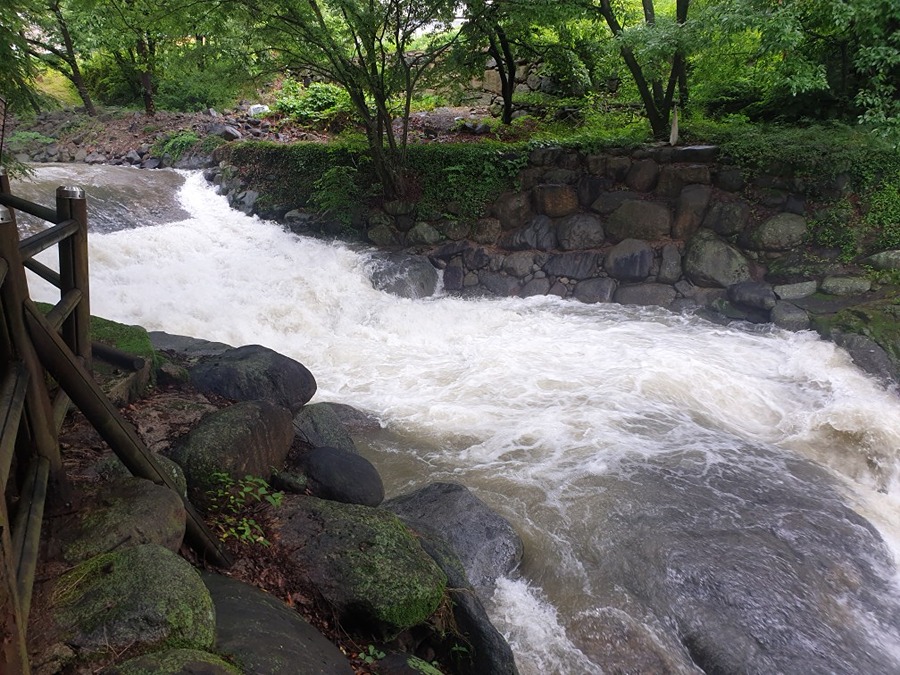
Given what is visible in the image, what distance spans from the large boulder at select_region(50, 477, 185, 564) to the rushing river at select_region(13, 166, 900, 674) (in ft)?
7.53

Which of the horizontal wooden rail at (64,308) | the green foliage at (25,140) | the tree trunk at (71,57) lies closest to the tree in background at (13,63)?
the horizontal wooden rail at (64,308)

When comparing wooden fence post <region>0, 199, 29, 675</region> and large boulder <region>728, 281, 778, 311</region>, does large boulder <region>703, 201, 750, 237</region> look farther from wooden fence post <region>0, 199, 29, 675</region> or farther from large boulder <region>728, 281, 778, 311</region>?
wooden fence post <region>0, 199, 29, 675</region>

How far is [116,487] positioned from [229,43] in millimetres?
9378

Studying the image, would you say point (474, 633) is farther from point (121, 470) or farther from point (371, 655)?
point (121, 470)

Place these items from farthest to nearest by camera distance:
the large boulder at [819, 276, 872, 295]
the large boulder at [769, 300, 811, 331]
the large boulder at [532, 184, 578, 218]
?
the large boulder at [532, 184, 578, 218]
the large boulder at [769, 300, 811, 331]
the large boulder at [819, 276, 872, 295]

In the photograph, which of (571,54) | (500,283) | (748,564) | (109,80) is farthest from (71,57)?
(748,564)

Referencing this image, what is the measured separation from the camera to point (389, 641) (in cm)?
317

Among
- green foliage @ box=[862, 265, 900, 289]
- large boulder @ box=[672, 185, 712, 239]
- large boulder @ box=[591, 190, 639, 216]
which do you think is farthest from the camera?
large boulder @ box=[591, 190, 639, 216]

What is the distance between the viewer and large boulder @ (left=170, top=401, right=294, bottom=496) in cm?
370

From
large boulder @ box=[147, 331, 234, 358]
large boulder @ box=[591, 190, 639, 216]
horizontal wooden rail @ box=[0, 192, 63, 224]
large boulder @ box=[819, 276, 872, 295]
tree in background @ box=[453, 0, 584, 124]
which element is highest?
tree in background @ box=[453, 0, 584, 124]

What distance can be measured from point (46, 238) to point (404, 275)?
28.0 feet

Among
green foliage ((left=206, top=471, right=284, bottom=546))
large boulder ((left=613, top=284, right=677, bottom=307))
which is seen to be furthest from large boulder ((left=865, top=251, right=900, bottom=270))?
green foliage ((left=206, top=471, right=284, bottom=546))

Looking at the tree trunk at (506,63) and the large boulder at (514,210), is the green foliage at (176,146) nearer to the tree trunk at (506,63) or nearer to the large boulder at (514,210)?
the tree trunk at (506,63)

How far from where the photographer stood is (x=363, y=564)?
10.7 feet
